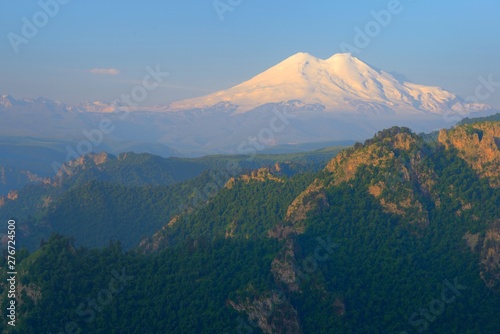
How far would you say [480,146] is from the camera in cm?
8556

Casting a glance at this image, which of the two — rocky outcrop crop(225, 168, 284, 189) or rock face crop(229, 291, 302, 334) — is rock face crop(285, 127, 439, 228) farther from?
rock face crop(229, 291, 302, 334)

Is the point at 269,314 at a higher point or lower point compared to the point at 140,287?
lower

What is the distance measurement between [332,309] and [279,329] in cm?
578

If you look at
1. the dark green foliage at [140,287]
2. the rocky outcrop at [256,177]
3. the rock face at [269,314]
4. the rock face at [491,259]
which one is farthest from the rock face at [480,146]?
the rock face at [269,314]

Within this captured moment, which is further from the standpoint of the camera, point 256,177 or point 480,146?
point 256,177

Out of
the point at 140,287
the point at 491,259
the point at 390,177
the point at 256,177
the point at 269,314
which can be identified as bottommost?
the point at 491,259

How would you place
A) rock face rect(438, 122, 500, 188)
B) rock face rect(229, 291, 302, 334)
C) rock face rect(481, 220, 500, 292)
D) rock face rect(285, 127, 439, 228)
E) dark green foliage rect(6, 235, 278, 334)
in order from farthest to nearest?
rock face rect(438, 122, 500, 188) < rock face rect(285, 127, 439, 228) < rock face rect(481, 220, 500, 292) < dark green foliage rect(6, 235, 278, 334) < rock face rect(229, 291, 302, 334)

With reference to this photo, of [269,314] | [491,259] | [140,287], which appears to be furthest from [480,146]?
[140,287]

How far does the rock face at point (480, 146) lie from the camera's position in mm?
83375

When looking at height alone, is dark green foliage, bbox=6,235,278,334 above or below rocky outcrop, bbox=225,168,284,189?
below

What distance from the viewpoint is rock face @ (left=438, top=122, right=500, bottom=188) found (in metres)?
83.4

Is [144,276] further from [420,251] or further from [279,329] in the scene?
[420,251]

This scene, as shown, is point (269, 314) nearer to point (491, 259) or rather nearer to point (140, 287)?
point (140, 287)

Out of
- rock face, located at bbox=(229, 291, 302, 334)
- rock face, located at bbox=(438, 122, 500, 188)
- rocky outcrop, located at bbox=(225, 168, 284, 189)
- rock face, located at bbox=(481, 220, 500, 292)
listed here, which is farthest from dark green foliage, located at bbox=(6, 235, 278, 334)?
rocky outcrop, located at bbox=(225, 168, 284, 189)
